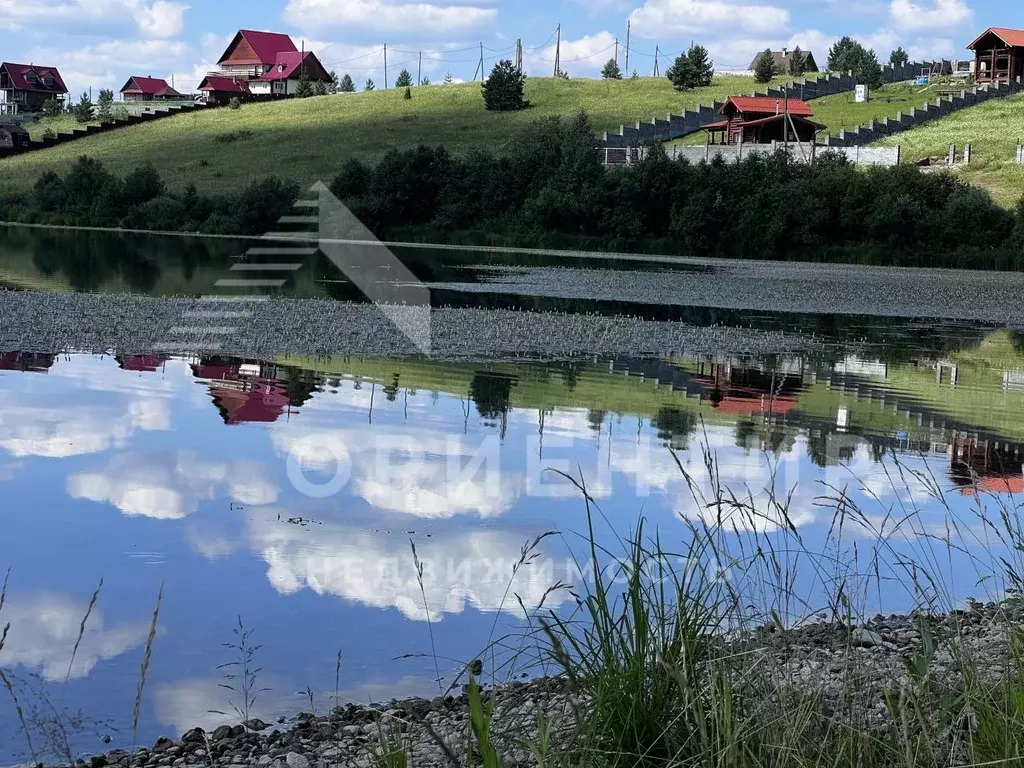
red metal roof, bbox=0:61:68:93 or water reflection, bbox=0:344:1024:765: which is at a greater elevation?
red metal roof, bbox=0:61:68:93

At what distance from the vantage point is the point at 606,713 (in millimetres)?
3783

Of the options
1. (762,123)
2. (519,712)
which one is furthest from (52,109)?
(519,712)

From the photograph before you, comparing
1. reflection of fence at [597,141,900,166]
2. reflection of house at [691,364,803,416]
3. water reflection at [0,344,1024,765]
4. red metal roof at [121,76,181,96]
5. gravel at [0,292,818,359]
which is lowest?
water reflection at [0,344,1024,765]

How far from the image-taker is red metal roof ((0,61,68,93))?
393 ft

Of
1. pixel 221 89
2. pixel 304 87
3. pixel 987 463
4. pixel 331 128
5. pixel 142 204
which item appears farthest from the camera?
pixel 221 89

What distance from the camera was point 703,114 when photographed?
72750 mm

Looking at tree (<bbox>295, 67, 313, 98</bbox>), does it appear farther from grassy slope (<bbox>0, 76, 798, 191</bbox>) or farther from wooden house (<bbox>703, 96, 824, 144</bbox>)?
wooden house (<bbox>703, 96, 824, 144</bbox>)

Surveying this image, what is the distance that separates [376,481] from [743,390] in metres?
6.38

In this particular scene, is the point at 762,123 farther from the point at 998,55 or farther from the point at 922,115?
the point at 998,55

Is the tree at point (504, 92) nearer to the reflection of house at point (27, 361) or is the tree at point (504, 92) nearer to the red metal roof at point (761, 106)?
the red metal roof at point (761, 106)

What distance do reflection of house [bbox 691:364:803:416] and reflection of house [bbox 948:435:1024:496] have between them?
5.81ft

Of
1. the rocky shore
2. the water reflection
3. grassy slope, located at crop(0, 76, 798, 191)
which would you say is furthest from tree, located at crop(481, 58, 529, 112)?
the rocky shore

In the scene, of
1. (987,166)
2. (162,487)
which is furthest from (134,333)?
(987,166)

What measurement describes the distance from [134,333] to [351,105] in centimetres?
7663
